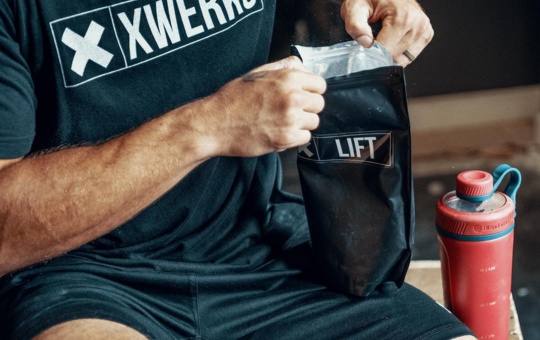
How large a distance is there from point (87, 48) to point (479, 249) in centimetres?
67

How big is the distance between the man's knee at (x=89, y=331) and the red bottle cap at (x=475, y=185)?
553 mm

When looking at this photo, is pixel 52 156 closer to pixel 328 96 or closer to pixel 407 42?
pixel 328 96

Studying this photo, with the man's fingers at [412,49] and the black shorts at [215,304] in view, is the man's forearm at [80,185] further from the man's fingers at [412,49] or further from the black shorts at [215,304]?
the man's fingers at [412,49]

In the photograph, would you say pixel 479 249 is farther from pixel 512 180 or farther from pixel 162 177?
pixel 162 177

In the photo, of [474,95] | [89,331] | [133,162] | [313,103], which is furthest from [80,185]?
[474,95]

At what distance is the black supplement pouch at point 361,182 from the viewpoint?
3.08 ft

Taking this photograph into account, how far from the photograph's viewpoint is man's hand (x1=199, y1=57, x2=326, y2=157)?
875mm

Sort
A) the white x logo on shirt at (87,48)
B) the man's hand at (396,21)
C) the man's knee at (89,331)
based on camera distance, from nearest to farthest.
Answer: the man's knee at (89,331) < the white x logo on shirt at (87,48) < the man's hand at (396,21)

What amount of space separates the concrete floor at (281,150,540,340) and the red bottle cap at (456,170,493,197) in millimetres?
701

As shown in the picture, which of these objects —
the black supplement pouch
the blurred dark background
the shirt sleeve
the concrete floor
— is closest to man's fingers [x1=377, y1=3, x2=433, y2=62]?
the black supplement pouch

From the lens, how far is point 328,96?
952mm

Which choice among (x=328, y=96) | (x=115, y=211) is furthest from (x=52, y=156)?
(x=328, y=96)

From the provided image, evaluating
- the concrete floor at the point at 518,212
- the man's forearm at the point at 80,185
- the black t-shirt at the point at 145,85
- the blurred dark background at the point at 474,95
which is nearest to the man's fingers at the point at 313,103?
the man's forearm at the point at 80,185

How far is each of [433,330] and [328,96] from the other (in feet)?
1.19
